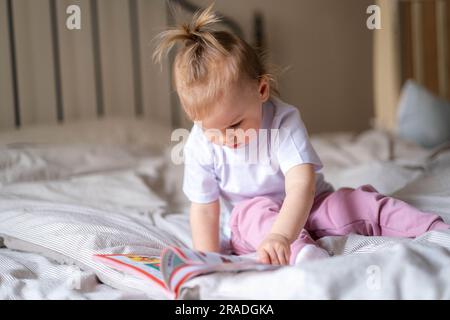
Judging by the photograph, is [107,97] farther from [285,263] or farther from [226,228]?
[285,263]

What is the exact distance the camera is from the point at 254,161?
936mm

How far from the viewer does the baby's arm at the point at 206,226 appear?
0.93 meters

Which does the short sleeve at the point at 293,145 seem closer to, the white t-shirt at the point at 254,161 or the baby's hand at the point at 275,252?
the white t-shirt at the point at 254,161

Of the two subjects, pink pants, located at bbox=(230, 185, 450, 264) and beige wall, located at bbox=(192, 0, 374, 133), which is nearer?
pink pants, located at bbox=(230, 185, 450, 264)

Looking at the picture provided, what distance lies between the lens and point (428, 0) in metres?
3.01

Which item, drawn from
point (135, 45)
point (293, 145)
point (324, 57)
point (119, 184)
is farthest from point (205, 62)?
point (324, 57)

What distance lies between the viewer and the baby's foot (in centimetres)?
75

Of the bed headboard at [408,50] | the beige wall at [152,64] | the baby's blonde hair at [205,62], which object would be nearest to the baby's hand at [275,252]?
the baby's blonde hair at [205,62]

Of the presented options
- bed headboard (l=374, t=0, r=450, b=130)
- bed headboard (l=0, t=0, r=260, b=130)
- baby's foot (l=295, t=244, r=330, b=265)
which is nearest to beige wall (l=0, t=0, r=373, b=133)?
bed headboard (l=0, t=0, r=260, b=130)

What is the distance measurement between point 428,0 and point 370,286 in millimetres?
2742

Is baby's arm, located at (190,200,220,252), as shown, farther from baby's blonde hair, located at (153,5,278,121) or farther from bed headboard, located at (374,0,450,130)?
bed headboard, located at (374,0,450,130)

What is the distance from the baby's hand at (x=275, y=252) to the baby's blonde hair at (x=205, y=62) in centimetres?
20

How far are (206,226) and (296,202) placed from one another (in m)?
0.19
